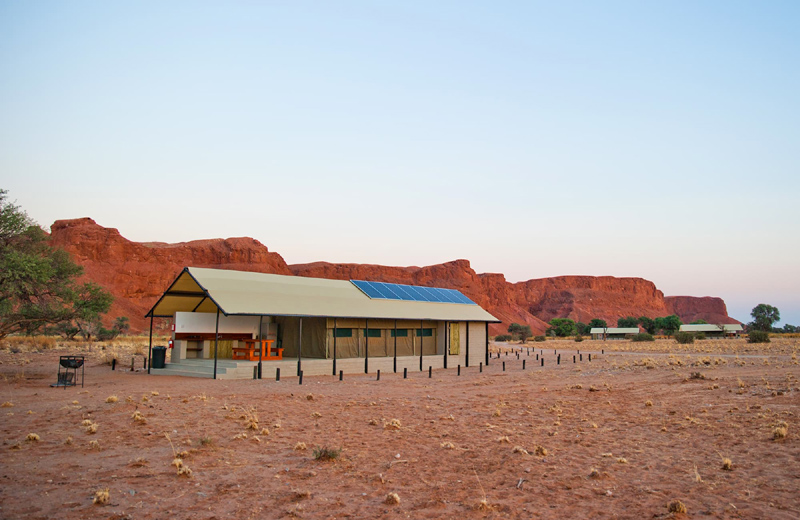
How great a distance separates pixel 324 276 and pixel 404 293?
3945 inches

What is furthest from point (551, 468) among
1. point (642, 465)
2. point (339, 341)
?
point (339, 341)

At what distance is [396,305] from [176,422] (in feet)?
66.9

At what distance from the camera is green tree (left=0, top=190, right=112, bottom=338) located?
2145cm

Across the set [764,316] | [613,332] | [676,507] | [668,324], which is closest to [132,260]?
[613,332]

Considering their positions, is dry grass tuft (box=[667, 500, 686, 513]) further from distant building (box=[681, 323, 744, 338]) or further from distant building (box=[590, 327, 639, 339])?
distant building (box=[590, 327, 639, 339])

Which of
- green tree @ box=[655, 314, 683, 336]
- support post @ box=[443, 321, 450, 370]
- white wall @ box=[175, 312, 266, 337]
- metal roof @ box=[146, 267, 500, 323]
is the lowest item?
green tree @ box=[655, 314, 683, 336]

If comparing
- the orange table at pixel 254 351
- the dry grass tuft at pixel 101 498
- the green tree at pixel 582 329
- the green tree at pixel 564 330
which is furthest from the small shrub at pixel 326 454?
the green tree at pixel 582 329

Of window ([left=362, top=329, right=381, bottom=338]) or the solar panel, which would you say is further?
the solar panel

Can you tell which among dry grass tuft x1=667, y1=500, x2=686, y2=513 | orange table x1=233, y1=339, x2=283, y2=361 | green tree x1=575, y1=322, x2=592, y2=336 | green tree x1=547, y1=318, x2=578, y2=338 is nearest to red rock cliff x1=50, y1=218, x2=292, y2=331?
green tree x1=547, y1=318, x2=578, y2=338

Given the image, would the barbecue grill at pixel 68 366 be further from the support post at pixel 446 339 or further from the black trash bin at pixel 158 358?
the support post at pixel 446 339

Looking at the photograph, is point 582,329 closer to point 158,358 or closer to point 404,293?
point 404,293

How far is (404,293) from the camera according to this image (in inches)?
1384

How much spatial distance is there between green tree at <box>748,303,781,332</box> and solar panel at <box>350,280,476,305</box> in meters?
112

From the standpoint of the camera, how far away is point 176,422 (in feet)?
43.2
